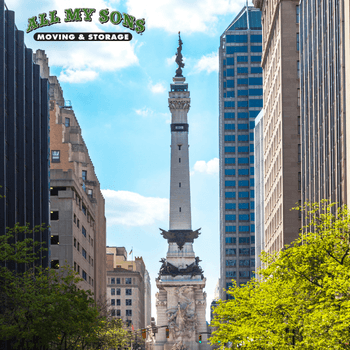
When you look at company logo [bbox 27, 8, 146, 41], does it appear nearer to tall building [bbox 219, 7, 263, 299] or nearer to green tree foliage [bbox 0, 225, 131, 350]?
green tree foliage [bbox 0, 225, 131, 350]

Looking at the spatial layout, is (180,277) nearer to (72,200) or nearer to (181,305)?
(181,305)

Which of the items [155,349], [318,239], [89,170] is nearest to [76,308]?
[318,239]

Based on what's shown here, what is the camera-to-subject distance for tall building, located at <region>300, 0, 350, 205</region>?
55.3 m

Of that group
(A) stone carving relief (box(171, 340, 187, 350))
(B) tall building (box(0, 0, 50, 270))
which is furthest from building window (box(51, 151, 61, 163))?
(A) stone carving relief (box(171, 340, 187, 350))

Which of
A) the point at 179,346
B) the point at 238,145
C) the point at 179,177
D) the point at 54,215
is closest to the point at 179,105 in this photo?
the point at 238,145

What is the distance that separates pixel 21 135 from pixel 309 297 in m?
33.5

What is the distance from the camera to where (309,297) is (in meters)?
39.5

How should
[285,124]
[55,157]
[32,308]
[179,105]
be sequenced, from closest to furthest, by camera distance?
1. [32,308]
2. [285,124]
3. [55,157]
4. [179,105]

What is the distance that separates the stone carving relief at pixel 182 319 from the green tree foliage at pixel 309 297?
401ft

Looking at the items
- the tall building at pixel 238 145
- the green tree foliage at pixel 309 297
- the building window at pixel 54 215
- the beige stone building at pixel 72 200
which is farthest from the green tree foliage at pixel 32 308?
the tall building at pixel 238 145

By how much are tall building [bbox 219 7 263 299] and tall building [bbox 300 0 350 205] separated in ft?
365

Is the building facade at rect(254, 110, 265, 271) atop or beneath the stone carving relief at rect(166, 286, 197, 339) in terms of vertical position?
atop

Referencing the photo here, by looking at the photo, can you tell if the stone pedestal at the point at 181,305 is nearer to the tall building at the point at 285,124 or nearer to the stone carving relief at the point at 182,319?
the stone carving relief at the point at 182,319

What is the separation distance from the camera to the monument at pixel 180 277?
166 metres
